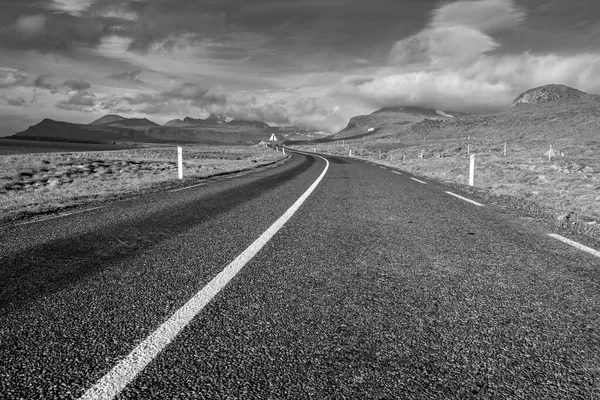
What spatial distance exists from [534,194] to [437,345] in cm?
1114

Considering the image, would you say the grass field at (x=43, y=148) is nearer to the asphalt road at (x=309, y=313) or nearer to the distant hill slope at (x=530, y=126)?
the asphalt road at (x=309, y=313)

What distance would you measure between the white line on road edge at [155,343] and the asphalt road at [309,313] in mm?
48

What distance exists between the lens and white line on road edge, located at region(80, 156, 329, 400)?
197 centimetres

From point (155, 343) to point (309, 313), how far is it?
3.44ft

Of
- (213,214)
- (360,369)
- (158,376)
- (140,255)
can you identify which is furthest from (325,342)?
(213,214)

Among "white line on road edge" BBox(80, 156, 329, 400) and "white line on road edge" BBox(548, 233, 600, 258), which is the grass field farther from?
"white line on road edge" BBox(548, 233, 600, 258)

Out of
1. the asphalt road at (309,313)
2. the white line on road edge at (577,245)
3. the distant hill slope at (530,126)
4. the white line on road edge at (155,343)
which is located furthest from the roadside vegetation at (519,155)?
the white line on road edge at (155,343)

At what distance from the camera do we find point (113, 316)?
281 centimetres

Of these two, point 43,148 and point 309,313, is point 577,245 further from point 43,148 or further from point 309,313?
point 43,148

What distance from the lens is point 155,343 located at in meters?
2.41

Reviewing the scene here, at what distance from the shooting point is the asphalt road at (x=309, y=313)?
81.6 inches

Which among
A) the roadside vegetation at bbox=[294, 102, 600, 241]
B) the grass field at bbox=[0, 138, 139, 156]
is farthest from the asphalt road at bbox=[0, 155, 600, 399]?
the grass field at bbox=[0, 138, 139, 156]

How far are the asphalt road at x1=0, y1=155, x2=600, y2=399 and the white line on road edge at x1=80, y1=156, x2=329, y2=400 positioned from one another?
0.05m

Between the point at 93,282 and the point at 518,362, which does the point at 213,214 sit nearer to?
the point at 93,282
